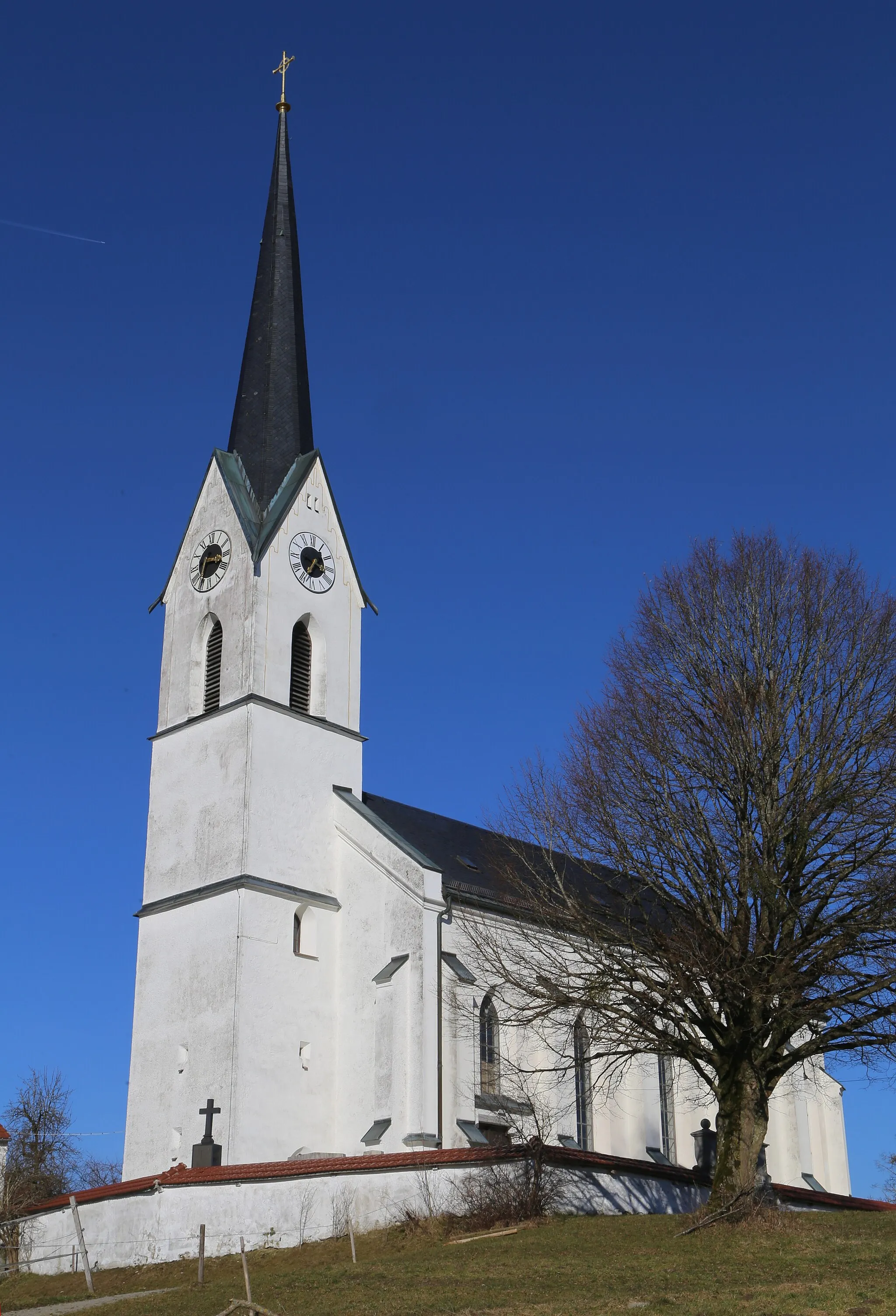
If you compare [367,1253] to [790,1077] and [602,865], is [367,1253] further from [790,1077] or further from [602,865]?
[790,1077]

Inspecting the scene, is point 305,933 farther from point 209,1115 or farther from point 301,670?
point 301,670

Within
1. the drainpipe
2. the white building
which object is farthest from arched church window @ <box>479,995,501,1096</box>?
the drainpipe

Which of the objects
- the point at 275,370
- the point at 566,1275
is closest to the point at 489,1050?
the point at 566,1275

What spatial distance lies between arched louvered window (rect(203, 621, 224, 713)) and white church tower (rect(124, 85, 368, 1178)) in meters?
0.05

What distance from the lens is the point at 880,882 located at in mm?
22250

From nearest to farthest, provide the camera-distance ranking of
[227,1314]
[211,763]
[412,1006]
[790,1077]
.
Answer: [227,1314]
[412,1006]
[211,763]
[790,1077]

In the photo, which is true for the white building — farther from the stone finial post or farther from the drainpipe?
the stone finial post

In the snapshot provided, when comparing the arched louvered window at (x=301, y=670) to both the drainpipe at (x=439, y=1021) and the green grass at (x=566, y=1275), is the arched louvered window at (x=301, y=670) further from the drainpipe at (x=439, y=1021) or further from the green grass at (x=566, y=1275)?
the green grass at (x=566, y=1275)

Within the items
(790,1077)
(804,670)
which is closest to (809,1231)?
(804,670)

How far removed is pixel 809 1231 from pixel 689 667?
31.6 feet

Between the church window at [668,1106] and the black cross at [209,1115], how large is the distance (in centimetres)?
1410

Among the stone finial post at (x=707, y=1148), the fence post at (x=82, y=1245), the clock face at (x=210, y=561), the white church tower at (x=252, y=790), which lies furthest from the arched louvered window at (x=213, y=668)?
the stone finial post at (x=707, y=1148)

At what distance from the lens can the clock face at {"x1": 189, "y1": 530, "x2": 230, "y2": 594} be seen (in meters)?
35.6

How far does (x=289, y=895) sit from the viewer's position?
31.6 meters
